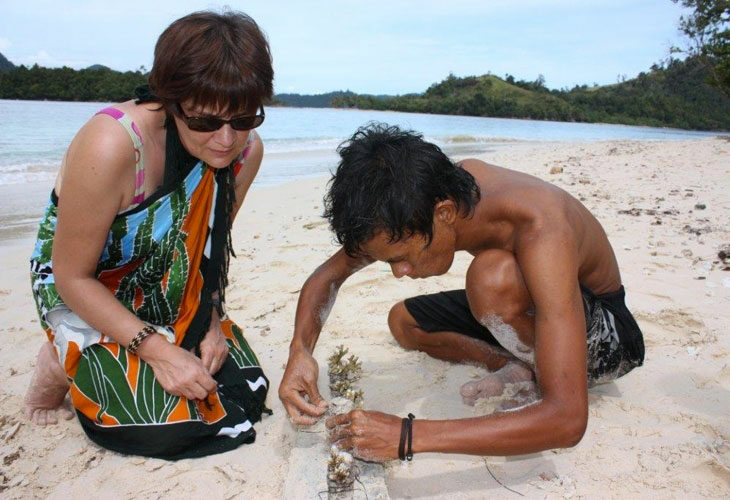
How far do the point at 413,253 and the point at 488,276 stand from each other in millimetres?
308

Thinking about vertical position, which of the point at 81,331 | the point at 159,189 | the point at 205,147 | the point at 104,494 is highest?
the point at 205,147

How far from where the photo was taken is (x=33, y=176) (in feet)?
29.7

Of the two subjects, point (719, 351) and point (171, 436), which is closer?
point (171, 436)

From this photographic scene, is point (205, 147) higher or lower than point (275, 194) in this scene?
higher

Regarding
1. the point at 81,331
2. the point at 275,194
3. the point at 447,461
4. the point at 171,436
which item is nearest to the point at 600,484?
the point at 447,461

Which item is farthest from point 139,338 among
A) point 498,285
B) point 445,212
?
point 498,285

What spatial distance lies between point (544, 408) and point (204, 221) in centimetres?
158

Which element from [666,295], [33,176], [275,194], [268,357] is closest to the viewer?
[268,357]

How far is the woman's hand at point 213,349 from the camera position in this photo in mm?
2420

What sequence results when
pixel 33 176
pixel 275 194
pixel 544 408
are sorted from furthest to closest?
pixel 33 176 → pixel 275 194 → pixel 544 408

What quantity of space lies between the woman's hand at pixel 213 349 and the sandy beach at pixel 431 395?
1.08 ft

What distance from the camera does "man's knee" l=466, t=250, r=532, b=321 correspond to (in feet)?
6.59

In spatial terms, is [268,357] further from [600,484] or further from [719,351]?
[719,351]

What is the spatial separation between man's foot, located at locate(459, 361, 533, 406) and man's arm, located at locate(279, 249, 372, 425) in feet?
2.33
